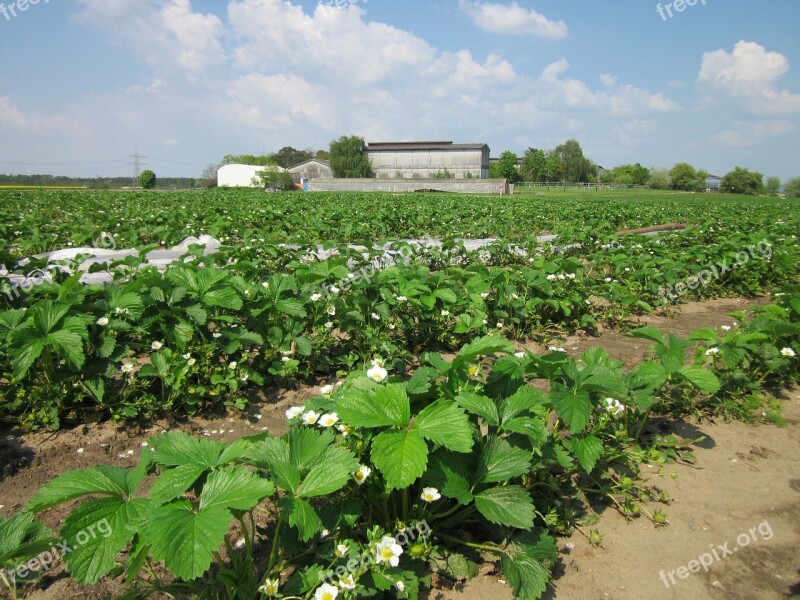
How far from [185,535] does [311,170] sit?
8055cm

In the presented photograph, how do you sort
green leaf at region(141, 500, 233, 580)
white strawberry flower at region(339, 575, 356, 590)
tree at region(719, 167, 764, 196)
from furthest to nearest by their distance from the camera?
1. tree at region(719, 167, 764, 196)
2. white strawberry flower at region(339, 575, 356, 590)
3. green leaf at region(141, 500, 233, 580)

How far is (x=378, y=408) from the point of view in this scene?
1.56 meters

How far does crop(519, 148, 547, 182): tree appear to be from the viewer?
7750 centimetres

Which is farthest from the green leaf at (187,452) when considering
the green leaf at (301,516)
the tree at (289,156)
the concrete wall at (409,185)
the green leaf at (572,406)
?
the tree at (289,156)

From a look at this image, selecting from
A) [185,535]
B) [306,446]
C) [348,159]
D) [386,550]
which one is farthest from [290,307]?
[348,159]

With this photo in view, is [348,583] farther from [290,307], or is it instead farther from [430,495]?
[290,307]

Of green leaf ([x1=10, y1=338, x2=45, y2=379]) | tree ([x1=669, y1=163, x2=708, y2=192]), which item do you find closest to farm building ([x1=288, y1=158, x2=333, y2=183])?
tree ([x1=669, y1=163, x2=708, y2=192])

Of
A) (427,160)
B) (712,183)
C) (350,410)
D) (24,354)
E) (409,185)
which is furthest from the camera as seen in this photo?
(712,183)

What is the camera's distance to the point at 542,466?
6.58 feet

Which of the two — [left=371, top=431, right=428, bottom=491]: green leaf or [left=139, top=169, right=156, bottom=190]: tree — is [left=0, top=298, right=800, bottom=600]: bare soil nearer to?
[left=371, top=431, right=428, bottom=491]: green leaf

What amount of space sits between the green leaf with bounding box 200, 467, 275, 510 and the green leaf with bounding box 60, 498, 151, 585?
7.2 inches

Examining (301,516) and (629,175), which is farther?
(629,175)

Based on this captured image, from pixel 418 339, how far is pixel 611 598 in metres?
2.57

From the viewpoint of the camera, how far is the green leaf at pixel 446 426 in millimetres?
1461
